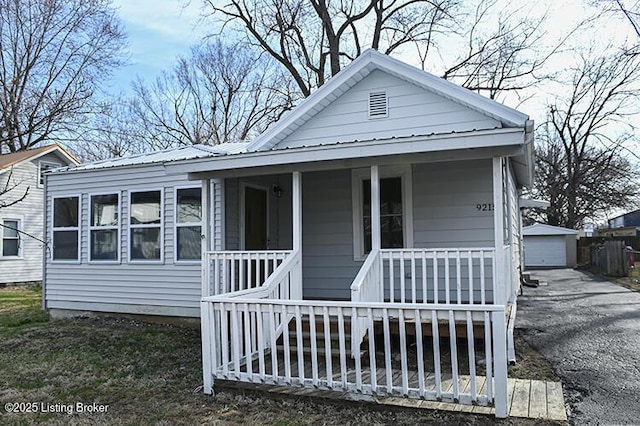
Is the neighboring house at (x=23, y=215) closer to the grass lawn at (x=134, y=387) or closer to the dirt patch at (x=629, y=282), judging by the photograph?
the grass lawn at (x=134, y=387)

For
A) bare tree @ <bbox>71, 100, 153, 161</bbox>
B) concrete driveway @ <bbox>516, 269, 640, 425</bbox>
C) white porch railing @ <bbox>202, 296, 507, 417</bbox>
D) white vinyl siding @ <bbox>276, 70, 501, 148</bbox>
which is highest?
bare tree @ <bbox>71, 100, 153, 161</bbox>

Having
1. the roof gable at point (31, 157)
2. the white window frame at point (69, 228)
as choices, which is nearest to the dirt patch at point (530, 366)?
the white window frame at point (69, 228)

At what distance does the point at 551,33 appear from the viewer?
19578 millimetres

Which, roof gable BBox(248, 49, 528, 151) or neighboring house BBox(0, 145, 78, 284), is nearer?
roof gable BBox(248, 49, 528, 151)

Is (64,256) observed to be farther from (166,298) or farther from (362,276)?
(362,276)

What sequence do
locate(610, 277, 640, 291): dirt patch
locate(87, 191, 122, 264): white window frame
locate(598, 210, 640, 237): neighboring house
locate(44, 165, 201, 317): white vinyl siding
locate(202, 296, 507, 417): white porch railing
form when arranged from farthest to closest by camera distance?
locate(598, 210, 640, 237): neighboring house
locate(610, 277, 640, 291): dirt patch
locate(87, 191, 122, 264): white window frame
locate(44, 165, 201, 317): white vinyl siding
locate(202, 296, 507, 417): white porch railing

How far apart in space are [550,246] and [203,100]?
2131 cm

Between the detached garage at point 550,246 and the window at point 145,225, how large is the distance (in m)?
22.0

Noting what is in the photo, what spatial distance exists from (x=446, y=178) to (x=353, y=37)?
54.6ft

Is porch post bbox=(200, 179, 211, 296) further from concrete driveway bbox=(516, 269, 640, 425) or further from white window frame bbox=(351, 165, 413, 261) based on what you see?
concrete driveway bbox=(516, 269, 640, 425)

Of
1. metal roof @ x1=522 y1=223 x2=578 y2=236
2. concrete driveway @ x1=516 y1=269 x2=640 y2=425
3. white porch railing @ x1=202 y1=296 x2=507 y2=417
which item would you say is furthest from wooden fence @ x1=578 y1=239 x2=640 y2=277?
white porch railing @ x1=202 y1=296 x2=507 y2=417

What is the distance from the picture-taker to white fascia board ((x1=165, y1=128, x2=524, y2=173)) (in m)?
5.61

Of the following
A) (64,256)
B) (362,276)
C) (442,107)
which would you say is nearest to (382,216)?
(442,107)

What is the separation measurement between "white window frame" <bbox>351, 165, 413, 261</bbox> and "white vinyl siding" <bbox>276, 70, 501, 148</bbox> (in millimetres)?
594
